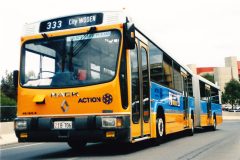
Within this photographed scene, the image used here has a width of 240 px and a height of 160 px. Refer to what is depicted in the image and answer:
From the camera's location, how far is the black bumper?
334 inches

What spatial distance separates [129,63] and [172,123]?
16.4 ft

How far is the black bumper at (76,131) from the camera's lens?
848 cm

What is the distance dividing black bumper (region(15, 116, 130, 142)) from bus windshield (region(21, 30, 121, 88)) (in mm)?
821

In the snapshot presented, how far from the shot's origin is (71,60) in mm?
9055

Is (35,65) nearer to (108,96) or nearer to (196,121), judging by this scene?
(108,96)

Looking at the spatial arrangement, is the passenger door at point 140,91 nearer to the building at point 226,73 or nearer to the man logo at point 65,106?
the man logo at point 65,106

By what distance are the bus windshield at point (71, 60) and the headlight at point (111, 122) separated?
2.82ft

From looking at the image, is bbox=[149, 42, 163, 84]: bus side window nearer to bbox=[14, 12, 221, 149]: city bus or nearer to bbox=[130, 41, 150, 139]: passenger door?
bbox=[130, 41, 150, 139]: passenger door

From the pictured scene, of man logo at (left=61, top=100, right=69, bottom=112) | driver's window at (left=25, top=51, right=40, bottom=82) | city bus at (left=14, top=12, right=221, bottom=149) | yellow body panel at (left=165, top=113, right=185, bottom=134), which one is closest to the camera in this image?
city bus at (left=14, top=12, right=221, bottom=149)

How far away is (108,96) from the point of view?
867 cm

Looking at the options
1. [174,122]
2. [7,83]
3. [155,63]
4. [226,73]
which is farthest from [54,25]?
[226,73]

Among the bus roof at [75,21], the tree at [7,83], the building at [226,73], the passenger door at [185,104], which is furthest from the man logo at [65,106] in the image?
the building at [226,73]

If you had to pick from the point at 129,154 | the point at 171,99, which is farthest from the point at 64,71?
the point at 171,99

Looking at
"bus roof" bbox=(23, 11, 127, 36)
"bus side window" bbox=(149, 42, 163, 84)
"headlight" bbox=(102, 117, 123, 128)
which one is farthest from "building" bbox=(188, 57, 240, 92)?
"headlight" bbox=(102, 117, 123, 128)
